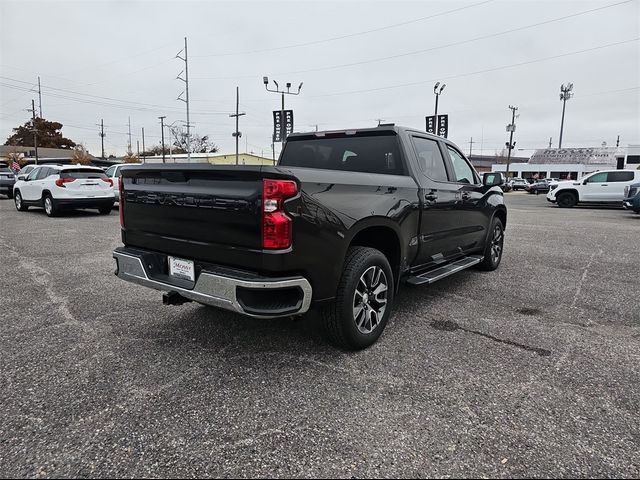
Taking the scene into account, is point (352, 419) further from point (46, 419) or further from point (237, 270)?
point (46, 419)

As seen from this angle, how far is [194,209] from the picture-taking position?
3057 mm

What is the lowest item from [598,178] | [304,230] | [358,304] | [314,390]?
[314,390]

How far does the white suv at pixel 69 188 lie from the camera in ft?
39.8

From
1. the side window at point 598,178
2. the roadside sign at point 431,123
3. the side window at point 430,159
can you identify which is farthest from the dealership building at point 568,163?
the side window at point 430,159

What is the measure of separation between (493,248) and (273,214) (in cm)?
461

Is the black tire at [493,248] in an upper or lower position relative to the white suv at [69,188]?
lower

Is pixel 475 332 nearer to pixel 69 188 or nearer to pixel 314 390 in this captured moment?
pixel 314 390

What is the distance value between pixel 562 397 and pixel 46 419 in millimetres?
3122

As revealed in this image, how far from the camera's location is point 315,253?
2.91 m

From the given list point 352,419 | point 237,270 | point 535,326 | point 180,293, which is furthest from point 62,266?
point 535,326

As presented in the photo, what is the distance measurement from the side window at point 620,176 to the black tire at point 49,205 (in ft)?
72.7

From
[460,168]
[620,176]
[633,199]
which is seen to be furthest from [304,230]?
[620,176]

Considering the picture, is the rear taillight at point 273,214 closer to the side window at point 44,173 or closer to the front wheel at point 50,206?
the front wheel at point 50,206

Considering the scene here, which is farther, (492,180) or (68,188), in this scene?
(68,188)
